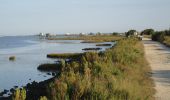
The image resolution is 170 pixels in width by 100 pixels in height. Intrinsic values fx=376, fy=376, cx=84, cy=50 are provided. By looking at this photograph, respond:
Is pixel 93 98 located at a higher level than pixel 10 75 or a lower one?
higher

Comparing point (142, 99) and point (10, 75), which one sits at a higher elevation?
point (142, 99)

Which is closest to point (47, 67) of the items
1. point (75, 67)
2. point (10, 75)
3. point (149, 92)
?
point (10, 75)

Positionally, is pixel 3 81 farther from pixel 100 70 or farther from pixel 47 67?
pixel 100 70

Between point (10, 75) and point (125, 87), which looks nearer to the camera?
point (125, 87)

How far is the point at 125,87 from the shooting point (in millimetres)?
13195

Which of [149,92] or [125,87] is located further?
[149,92]

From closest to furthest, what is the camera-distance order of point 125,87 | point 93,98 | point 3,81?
point 93,98, point 125,87, point 3,81

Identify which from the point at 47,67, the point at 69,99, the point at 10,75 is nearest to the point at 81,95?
the point at 69,99

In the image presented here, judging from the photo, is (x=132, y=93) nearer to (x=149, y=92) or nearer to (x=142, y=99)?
(x=142, y=99)

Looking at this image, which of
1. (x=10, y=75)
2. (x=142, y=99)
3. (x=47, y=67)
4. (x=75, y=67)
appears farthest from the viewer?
(x=47, y=67)

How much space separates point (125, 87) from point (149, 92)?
5.65ft

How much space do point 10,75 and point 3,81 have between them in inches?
188

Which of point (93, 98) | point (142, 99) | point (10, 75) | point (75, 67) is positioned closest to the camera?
point (93, 98)

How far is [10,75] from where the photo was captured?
3750cm
